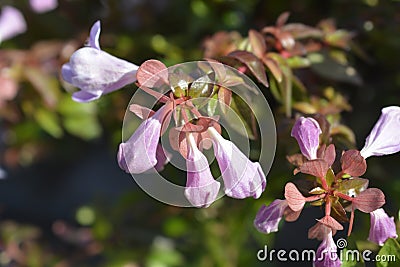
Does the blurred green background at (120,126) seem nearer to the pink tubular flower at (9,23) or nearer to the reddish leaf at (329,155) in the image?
the pink tubular flower at (9,23)

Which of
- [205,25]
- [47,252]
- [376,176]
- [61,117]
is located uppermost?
[205,25]

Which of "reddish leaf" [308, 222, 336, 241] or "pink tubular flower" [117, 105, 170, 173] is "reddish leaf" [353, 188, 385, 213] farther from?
"pink tubular flower" [117, 105, 170, 173]

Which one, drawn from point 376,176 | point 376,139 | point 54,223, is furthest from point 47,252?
point 376,139

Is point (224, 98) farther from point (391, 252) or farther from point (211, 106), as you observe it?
point (391, 252)

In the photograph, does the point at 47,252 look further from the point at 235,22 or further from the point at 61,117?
the point at 235,22

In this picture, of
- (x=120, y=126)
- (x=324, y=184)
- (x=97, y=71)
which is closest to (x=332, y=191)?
(x=324, y=184)

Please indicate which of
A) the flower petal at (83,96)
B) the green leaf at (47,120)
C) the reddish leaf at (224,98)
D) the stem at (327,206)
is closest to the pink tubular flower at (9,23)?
the green leaf at (47,120)

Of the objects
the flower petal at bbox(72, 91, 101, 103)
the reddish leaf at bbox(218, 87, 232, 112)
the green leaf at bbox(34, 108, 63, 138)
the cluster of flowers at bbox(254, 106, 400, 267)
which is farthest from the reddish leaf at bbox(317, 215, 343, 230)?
the green leaf at bbox(34, 108, 63, 138)
